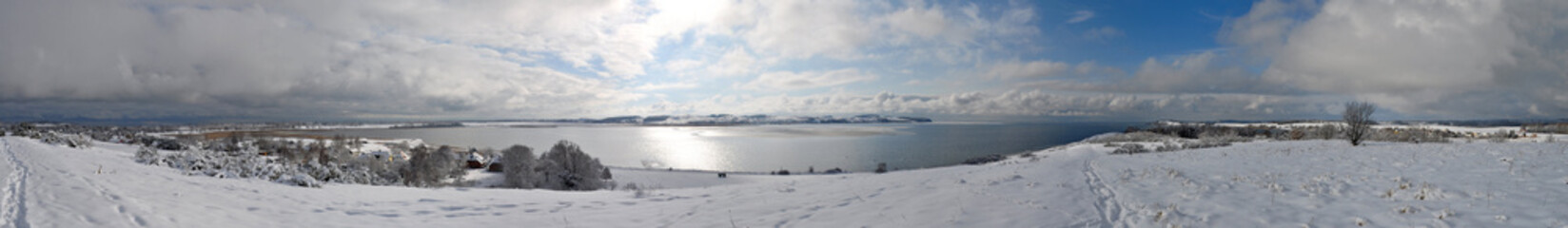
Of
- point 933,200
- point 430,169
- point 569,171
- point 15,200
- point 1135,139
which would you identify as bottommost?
point 430,169

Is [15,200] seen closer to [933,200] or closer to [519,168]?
[933,200]

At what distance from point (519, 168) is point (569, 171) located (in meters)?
4.09

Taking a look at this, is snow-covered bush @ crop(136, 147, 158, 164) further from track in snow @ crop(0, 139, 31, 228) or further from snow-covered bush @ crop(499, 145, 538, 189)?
snow-covered bush @ crop(499, 145, 538, 189)

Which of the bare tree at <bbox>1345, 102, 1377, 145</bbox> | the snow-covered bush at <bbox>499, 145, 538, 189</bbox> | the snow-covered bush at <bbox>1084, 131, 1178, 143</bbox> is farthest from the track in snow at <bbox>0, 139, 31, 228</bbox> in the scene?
the snow-covered bush at <bbox>1084, 131, 1178, 143</bbox>

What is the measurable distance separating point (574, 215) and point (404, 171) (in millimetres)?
35843

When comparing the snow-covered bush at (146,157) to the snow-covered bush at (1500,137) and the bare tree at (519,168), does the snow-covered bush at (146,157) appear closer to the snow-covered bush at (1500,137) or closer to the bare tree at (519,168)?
the bare tree at (519,168)

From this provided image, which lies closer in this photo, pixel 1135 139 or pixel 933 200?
pixel 933 200

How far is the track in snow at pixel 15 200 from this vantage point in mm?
6324

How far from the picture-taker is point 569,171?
107 ft

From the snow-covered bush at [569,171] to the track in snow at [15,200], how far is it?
2080cm

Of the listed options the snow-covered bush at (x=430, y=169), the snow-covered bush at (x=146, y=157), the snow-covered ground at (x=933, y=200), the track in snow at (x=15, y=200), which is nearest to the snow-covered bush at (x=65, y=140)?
the snow-covered bush at (x=146, y=157)

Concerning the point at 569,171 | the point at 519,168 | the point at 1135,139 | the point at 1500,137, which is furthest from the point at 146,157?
the point at 1135,139

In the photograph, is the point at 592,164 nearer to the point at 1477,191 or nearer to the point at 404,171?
the point at 404,171

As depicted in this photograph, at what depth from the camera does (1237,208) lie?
714 centimetres
